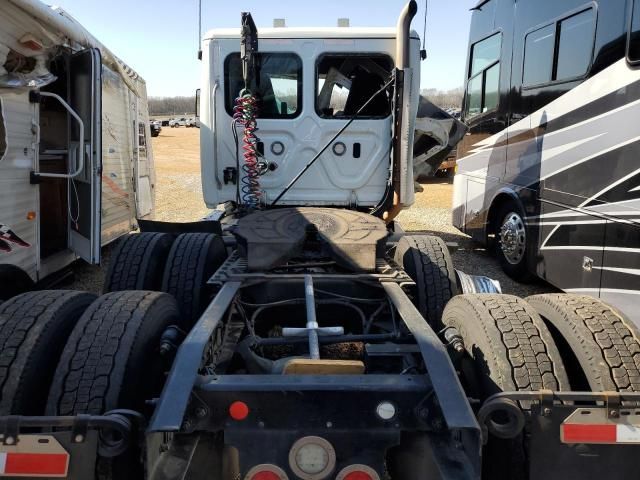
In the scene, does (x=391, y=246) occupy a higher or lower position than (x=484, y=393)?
higher

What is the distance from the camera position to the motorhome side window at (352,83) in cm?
521

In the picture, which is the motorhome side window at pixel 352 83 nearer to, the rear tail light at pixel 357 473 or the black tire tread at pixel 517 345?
the black tire tread at pixel 517 345

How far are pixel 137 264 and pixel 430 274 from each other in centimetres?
211

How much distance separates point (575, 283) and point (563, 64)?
7.52ft

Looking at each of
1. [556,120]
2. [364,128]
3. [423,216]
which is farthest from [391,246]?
[423,216]

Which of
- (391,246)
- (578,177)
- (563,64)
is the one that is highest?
(563,64)

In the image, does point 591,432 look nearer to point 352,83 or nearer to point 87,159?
point 352,83

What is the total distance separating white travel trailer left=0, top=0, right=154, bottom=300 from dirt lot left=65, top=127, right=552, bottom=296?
941 millimetres

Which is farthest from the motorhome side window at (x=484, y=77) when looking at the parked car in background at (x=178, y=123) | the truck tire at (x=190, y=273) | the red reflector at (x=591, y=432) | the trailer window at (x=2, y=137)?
the parked car in background at (x=178, y=123)

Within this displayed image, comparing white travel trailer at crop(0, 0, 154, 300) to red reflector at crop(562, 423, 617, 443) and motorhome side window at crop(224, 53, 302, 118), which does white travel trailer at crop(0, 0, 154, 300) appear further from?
red reflector at crop(562, 423, 617, 443)

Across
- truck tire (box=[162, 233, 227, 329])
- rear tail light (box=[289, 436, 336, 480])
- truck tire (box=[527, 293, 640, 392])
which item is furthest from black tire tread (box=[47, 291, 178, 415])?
truck tire (box=[527, 293, 640, 392])

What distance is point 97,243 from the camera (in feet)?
17.4

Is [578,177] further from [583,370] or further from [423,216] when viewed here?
[423,216]

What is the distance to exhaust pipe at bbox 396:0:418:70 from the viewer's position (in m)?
4.54
